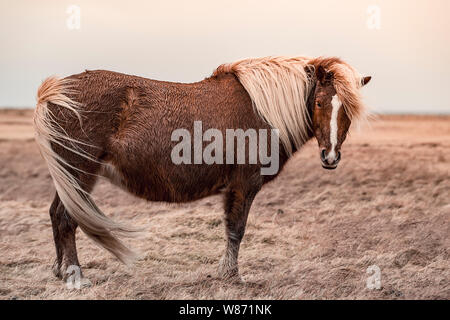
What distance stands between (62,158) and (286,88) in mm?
2581

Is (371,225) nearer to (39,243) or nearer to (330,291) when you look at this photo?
(330,291)

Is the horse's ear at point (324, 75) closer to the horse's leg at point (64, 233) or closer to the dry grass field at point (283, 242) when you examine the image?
the dry grass field at point (283, 242)

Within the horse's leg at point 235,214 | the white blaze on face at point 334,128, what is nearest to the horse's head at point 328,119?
the white blaze on face at point 334,128

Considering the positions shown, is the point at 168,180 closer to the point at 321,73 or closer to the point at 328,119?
the point at 328,119

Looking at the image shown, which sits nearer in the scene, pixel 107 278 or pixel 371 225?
pixel 107 278

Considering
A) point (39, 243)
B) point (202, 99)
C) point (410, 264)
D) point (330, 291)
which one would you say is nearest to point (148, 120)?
point (202, 99)

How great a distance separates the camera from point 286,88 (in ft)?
17.8

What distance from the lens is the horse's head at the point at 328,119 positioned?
4965 mm

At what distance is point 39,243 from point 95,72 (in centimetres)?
317

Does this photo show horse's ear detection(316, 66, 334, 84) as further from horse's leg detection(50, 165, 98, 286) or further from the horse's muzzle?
horse's leg detection(50, 165, 98, 286)

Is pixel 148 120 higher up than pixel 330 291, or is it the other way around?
pixel 148 120

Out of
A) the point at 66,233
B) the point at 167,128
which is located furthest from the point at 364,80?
the point at 66,233

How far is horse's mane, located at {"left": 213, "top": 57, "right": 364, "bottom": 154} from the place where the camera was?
17.5ft

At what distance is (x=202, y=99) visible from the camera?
5.24 m
